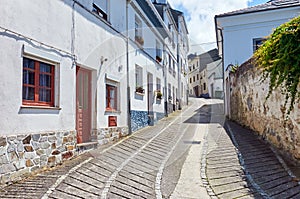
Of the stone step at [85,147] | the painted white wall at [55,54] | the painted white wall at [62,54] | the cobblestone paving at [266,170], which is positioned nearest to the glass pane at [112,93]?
the painted white wall at [62,54]

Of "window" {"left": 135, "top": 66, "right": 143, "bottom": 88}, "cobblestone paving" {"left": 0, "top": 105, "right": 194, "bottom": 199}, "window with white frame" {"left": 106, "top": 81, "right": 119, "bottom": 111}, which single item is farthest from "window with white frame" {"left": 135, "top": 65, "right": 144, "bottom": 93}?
"cobblestone paving" {"left": 0, "top": 105, "right": 194, "bottom": 199}

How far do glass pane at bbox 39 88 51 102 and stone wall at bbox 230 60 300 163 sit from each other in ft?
17.6

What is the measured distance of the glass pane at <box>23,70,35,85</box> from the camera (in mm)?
5469

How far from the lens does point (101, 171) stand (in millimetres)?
5848

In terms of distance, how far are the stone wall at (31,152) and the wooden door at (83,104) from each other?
36.8 inches

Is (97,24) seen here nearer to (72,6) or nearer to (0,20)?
(72,6)

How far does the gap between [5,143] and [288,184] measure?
518 centimetres

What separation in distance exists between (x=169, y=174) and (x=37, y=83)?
3.55 m

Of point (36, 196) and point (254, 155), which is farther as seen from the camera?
point (254, 155)

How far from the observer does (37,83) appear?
5840 millimetres

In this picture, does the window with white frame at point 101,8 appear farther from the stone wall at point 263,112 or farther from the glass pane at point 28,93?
the stone wall at point 263,112

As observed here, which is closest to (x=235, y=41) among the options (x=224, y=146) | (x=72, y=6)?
(x=224, y=146)

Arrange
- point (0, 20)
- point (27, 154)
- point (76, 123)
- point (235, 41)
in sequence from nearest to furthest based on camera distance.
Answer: point (0, 20)
point (27, 154)
point (76, 123)
point (235, 41)

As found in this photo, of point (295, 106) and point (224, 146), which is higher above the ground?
point (295, 106)
